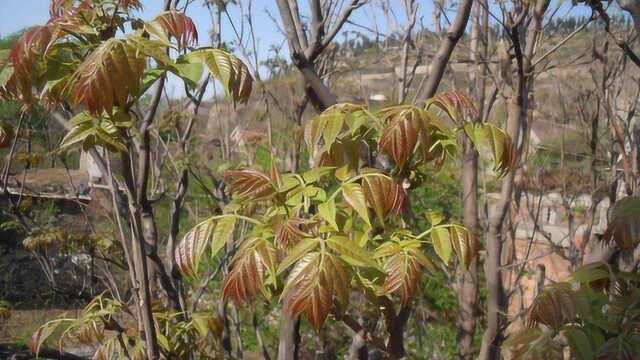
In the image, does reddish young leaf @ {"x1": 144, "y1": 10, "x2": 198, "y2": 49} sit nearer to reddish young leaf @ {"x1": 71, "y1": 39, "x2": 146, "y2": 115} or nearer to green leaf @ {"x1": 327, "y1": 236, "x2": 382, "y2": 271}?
reddish young leaf @ {"x1": 71, "y1": 39, "x2": 146, "y2": 115}

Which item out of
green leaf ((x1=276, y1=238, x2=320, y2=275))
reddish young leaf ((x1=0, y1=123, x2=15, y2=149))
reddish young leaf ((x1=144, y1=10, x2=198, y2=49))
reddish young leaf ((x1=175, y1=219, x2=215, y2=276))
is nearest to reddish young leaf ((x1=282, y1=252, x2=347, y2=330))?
green leaf ((x1=276, y1=238, x2=320, y2=275))

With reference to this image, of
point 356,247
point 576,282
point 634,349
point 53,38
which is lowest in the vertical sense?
point 634,349

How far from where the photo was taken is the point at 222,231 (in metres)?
1.19

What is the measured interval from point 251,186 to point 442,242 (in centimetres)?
42

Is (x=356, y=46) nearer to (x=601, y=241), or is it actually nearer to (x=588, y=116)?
(x=588, y=116)

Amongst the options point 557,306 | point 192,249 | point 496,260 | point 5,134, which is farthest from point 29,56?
point 496,260

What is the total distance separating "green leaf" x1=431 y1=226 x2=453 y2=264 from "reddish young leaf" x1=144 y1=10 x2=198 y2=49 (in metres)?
0.70

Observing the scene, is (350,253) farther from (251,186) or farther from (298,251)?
(251,186)

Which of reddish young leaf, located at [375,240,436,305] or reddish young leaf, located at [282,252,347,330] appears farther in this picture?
reddish young leaf, located at [375,240,436,305]

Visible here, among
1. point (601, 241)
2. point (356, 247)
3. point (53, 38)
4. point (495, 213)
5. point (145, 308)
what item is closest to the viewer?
point (356, 247)

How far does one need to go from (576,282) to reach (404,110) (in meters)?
0.64

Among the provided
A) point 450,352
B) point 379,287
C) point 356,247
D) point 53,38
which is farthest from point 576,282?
point 450,352

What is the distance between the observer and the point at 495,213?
2135mm

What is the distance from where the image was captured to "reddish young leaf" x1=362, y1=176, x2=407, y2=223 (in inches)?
45.1
